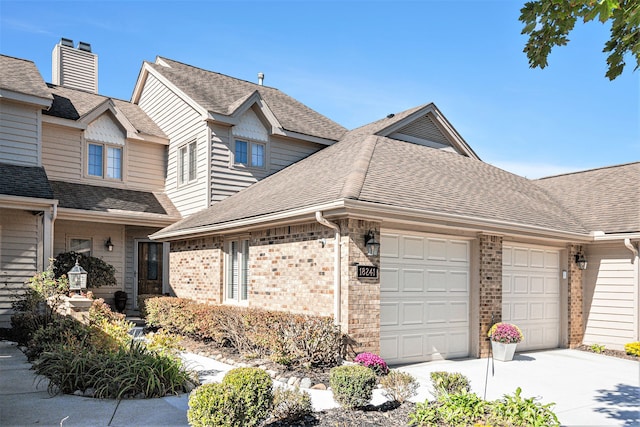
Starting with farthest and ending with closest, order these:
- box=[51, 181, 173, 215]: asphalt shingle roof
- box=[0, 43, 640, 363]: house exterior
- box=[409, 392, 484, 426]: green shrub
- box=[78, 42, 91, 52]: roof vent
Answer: box=[78, 42, 91, 52]: roof vent → box=[51, 181, 173, 215]: asphalt shingle roof → box=[0, 43, 640, 363]: house exterior → box=[409, 392, 484, 426]: green shrub

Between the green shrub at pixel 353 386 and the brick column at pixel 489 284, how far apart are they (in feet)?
17.5

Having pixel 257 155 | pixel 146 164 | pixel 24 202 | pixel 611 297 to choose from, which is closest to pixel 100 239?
pixel 146 164

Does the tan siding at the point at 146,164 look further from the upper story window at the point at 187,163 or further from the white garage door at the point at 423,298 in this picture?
the white garage door at the point at 423,298

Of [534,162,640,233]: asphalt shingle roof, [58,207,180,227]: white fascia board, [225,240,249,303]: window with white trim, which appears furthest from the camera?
[58,207,180,227]: white fascia board

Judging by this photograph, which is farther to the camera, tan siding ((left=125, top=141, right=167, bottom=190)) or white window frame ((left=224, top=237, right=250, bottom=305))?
tan siding ((left=125, top=141, right=167, bottom=190))

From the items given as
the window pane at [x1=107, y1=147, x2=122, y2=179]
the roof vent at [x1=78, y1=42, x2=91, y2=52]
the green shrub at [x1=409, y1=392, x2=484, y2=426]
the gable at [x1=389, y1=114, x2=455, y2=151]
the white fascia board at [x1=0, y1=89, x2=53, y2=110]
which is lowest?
the green shrub at [x1=409, y1=392, x2=484, y2=426]

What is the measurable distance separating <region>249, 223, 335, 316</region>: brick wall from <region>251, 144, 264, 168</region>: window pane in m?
5.11

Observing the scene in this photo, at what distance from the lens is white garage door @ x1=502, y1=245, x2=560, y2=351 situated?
11.7 metres

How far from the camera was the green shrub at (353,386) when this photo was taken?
6141 millimetres

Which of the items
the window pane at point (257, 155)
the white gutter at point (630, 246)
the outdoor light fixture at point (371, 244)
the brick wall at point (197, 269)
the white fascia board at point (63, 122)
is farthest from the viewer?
the window pane at point (257, 155)

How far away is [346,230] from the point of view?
8.87 metres

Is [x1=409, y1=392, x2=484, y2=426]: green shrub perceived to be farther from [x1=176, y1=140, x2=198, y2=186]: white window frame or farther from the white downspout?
[x1=176, y1=140, x2=198, y2=186]: white window frame

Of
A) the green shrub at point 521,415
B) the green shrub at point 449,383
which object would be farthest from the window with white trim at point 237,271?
the green shrub at point 521,415

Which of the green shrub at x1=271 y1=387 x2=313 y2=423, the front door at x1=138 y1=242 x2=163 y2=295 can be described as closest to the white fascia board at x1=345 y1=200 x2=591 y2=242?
the green shrub at x1=271 y1=387 x2=313 y2=423
